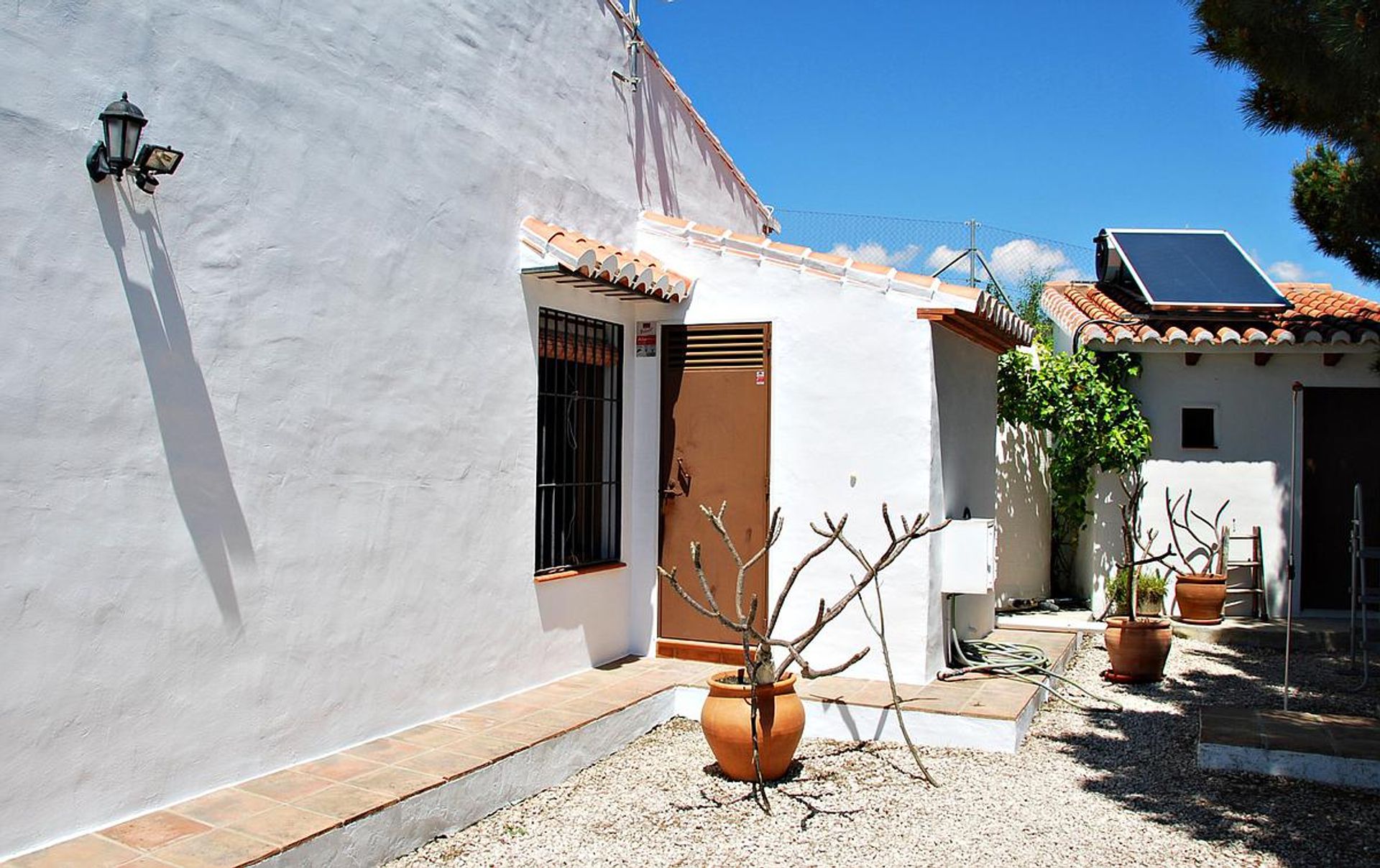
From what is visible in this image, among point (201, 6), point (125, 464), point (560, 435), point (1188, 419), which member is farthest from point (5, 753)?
point (1188, 419)

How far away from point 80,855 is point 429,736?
2.15 meters

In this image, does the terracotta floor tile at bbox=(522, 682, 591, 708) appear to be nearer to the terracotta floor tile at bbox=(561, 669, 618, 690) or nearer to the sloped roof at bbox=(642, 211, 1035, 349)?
the terracotta floor tile at bbox=(561, 669, 618, 690)

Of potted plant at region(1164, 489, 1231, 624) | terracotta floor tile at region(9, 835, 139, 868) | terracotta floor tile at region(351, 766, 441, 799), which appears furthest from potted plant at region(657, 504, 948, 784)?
potted plant at region(1164, 489, 1231, 624)

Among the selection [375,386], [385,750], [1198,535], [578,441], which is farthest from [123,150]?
[1198,535]

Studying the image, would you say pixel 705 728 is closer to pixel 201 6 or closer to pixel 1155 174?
pixel 201 6

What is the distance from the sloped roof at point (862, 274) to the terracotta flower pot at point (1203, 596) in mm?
4251

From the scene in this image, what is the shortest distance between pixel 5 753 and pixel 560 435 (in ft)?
14.2

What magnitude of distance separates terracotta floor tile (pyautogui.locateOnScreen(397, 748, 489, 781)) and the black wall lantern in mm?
3144

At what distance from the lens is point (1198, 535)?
1190 cm

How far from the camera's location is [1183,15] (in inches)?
271

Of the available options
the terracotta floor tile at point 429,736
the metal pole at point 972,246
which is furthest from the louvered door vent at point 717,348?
the metal pole at point 972,246

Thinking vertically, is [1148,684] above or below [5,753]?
below

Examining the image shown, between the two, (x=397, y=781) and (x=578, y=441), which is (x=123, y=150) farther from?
(x=578, y=441)

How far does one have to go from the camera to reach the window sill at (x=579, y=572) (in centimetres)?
740
